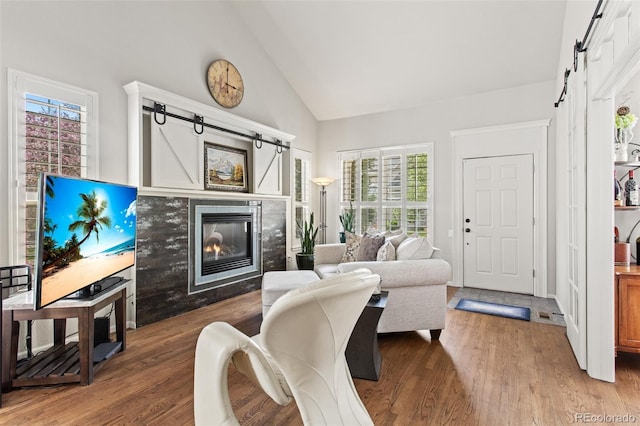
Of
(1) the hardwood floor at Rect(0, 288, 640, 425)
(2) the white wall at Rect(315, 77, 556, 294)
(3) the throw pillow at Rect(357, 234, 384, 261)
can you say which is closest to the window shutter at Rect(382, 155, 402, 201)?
(2) the white wall at Rect(315, 77, 556, 294)

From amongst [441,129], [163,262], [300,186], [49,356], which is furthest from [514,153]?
[49,356]

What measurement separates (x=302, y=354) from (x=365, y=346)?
122cm

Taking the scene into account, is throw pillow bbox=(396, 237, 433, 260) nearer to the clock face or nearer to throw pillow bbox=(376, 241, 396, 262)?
throw pillow bbox=(376, 241, 396, 262)

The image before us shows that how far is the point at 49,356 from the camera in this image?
2436mm

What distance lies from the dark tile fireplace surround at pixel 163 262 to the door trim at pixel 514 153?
142 inches

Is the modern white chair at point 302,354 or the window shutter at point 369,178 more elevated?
the window shutter at point 369,178

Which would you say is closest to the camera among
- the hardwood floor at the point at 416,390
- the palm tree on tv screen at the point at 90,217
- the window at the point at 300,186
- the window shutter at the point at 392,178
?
the hardwood floor at the point at 416,390

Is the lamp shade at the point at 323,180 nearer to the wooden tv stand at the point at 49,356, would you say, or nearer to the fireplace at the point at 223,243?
the fireplace at the point at 223,243

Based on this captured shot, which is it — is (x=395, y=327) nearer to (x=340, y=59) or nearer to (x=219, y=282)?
(x=219, y=282)

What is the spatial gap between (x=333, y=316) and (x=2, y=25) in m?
3.29

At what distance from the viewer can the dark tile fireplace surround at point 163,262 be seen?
3.37 metres

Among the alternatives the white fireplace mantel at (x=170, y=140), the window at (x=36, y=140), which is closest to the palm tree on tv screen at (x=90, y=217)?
the window at (x=36, y=140)

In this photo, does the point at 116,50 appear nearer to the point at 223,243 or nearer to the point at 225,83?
the point at 225,83

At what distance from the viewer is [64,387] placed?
221 centimetres
